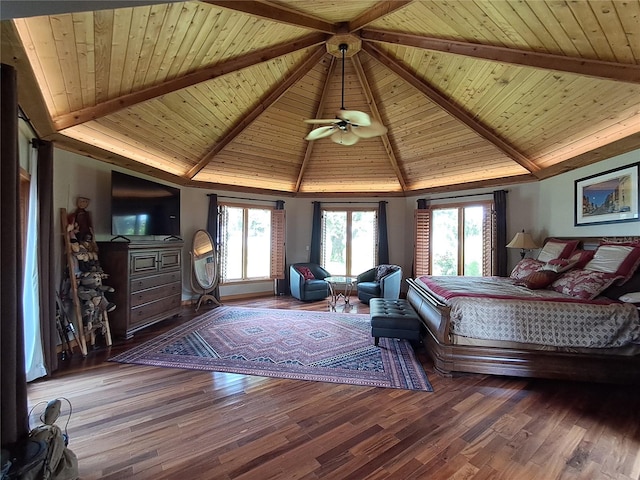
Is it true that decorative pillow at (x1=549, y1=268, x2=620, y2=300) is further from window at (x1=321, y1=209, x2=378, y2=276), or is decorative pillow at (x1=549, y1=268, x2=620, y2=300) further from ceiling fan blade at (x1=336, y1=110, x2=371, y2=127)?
window at (x1=321, y1=209, x2=378, y2=276)

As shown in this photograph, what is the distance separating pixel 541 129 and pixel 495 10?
7.53 feet

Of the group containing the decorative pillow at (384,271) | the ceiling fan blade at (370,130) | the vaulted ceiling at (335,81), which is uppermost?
the vaulted ceiling at (335,81)

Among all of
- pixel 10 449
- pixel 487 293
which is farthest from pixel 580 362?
pixel 10 449

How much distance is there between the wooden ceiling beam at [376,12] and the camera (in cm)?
274

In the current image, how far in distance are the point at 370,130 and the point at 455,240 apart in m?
3.97

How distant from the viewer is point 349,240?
292 inches

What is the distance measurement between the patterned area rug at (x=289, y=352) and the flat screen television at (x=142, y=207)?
169 centimetres

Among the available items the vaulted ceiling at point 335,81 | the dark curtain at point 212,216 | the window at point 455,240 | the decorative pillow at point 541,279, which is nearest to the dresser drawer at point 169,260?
the dark curtain at point 212,216

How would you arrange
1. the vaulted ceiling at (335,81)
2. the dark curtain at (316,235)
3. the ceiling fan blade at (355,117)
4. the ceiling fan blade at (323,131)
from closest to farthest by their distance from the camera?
the vaulted ceiling at (335,81), the ceiling fan blade at (355,117), the ceiling fan blade at (323,131), the dark curtain at (316,235)

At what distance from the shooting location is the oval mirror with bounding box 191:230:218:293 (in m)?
5.86

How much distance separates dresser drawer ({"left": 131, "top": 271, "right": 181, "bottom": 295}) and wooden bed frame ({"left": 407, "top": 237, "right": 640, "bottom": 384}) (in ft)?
13.1

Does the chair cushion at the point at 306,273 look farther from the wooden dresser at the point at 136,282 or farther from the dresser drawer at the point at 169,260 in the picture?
the wooden dresser at the point at 136,282

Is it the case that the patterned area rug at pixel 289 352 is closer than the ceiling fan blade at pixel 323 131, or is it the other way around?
the patterned area rug at pixel 289 352

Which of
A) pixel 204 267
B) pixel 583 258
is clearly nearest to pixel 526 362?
pixel 583 258
